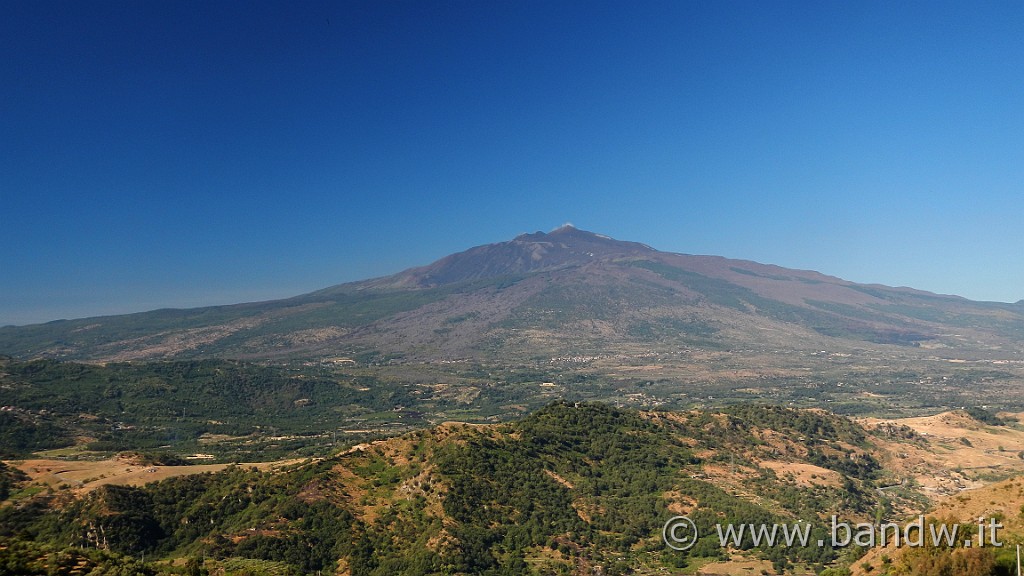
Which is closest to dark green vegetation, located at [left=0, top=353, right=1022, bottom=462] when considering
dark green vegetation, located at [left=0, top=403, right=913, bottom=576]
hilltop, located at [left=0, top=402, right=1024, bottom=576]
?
hilltop, located at [left=0, top=402, right=1024, bottom=576]

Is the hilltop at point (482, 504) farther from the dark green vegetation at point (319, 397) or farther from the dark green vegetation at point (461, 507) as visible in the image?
the dark green vegetation at point (319, 397)

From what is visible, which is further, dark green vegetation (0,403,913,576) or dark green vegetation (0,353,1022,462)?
dark green vegetation (0,353,1022,462)

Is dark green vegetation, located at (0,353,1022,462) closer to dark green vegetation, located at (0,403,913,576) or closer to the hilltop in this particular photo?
the hilltop

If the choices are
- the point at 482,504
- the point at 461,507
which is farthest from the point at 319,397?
the point at 461,507

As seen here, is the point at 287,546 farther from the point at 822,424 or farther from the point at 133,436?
the point at 133,436

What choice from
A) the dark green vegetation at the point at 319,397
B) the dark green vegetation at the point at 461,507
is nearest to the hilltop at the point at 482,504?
the dark green vegetation at the point at 461,507

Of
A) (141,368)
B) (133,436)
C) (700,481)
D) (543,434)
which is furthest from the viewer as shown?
(141,368)

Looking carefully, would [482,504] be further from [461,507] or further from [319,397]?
[319,397]

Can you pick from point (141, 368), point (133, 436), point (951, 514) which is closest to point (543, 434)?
point (951, 514)
